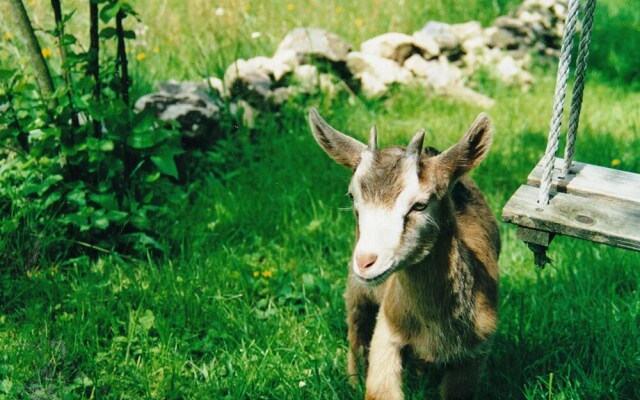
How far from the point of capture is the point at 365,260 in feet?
8.13

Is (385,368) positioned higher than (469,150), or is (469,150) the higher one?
(469,150)

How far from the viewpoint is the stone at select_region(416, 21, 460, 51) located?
7410 millimetres

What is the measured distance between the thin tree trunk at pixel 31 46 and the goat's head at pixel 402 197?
234cm

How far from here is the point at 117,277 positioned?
4121 millimetres

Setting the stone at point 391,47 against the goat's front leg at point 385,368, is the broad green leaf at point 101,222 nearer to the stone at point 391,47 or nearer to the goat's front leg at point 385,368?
the goat's front leg at point 385,368

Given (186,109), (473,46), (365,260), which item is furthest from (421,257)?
(473,46)

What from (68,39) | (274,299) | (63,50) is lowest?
(274,299)

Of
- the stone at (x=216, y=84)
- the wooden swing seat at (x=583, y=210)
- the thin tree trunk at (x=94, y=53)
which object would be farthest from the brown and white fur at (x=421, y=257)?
the stone at (x=216, y=84)

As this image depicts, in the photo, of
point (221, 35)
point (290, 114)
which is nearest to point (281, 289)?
point (290, 114)

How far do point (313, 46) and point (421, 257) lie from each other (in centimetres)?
405

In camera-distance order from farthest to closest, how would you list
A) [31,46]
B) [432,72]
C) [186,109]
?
[432,72], [186,109], [31,46]

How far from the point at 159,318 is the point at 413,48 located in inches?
174

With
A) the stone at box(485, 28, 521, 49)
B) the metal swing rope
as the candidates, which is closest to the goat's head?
the metal swing rope

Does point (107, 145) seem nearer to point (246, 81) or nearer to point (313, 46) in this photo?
point (246, 81)
